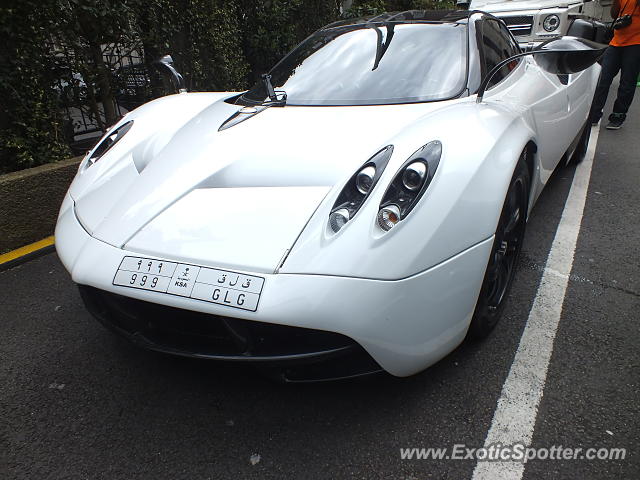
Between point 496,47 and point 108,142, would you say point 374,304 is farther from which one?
point 496,47

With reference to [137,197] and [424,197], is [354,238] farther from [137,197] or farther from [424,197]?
[137,197]

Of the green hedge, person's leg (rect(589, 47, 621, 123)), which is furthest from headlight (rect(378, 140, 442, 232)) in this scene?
person's leg (rect(589, 47, 621, 123))

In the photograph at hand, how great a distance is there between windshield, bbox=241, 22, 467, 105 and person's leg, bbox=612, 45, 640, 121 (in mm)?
3486

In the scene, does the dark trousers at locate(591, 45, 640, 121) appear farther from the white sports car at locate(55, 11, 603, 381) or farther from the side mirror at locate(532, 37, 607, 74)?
the white sports car at locate(55, 11, 603, 381)

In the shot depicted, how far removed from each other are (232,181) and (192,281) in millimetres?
472

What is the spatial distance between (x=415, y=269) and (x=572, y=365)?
0.89 m

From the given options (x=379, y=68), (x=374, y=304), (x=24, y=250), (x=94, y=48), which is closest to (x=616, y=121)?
(x=379, y=68)

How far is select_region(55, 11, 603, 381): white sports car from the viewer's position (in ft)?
4.41

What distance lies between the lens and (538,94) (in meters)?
2.45

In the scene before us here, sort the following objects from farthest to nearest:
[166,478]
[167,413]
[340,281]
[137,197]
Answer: [137,197], [167,413], [166,478], [340,281]

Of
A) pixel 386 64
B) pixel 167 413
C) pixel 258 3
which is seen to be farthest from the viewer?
pixel 258 3

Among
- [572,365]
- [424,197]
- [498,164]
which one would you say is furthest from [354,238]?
[572,365]

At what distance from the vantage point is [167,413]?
5.39ft

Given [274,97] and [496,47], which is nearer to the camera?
[274,97]
